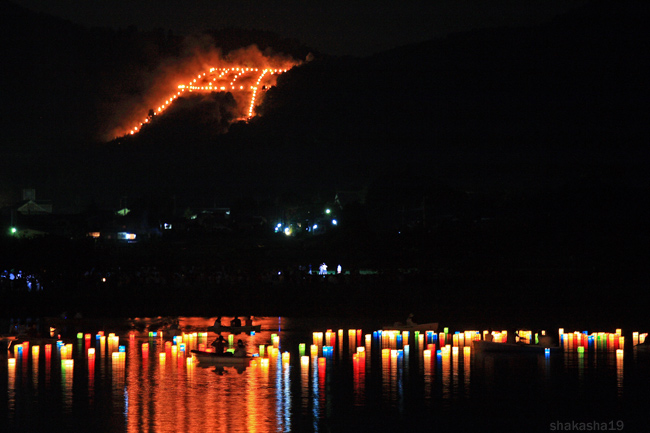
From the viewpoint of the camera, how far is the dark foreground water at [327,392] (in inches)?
760

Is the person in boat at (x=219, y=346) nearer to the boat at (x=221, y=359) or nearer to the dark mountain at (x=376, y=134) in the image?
the boat at (x=221, y=359)

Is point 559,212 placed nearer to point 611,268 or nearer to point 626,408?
point 611,268

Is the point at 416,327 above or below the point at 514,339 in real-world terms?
above

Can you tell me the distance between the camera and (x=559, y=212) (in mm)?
63125

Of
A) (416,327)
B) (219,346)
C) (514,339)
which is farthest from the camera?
(416,327)

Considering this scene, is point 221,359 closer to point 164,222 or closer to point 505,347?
point 505,347

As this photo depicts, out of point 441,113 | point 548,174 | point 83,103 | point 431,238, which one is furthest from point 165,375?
point 83,103

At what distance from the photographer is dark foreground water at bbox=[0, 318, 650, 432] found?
19297 mm

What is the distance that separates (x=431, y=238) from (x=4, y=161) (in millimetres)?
96962

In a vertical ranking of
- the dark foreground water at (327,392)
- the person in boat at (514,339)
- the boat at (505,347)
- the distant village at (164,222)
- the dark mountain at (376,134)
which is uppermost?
the dark mountain at (376,134)

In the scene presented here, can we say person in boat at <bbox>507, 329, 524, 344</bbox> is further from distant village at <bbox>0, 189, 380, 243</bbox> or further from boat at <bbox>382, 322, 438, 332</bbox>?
distant village at <bbox>0, 189, 380, 243</bbox>

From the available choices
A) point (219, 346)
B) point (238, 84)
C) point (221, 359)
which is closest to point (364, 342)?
point (219, 346)

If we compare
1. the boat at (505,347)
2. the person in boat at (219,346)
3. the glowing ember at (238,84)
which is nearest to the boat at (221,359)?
the person in boat at (219,346)

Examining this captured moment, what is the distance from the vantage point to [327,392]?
22.6m
